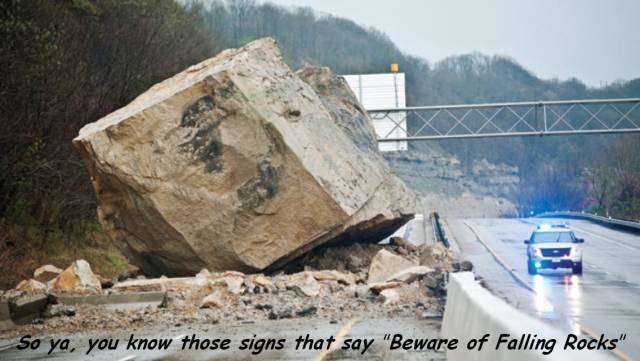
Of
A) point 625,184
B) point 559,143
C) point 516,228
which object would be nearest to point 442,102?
point 559,143

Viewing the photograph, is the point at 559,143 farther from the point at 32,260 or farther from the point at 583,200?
the point at 32,260

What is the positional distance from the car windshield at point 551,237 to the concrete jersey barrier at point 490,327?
75.7ft

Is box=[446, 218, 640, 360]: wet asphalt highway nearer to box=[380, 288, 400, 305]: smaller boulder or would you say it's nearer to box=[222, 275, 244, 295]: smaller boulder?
box=[380, 288, 400, 305]: smaller boulder

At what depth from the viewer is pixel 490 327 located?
809 cm

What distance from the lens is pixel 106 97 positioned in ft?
136

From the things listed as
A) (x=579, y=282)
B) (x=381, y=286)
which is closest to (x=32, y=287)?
(x=381, y=286)

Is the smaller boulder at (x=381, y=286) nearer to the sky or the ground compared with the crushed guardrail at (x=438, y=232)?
nearer to the sky

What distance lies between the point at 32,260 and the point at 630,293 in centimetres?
1943

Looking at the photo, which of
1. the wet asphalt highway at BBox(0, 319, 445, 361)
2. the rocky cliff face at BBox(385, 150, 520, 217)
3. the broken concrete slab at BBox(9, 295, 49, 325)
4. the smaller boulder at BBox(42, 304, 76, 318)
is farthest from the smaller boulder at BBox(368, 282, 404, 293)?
the rocky cliff face at BBox(385, 150, 520, 217)

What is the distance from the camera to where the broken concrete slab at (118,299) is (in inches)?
922

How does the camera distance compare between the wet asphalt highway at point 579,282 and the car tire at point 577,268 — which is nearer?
the wet asphalt highway at point 579,282

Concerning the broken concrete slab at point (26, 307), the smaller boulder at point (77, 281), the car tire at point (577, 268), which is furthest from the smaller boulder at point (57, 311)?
the car tire at point (577, 268)

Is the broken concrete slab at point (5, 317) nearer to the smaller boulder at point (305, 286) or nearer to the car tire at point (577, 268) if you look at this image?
the smaller boulder at point (305, 286)

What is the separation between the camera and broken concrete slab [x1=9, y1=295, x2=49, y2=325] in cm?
2103
